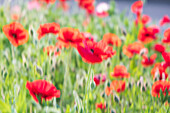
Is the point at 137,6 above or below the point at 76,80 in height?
above

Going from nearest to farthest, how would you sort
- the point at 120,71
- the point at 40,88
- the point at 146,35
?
the point at 40,88 → the point at 120,71 → the point at 146,35

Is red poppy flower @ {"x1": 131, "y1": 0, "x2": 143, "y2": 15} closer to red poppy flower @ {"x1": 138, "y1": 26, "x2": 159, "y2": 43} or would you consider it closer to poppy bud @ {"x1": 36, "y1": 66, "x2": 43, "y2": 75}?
red poppy flower @ {"x1": 138, "y1": 26, "x2": 159, "y2": 43}

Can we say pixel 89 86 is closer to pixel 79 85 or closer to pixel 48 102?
pixel 48 102

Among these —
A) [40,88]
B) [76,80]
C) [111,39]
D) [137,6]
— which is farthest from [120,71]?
[137,6]

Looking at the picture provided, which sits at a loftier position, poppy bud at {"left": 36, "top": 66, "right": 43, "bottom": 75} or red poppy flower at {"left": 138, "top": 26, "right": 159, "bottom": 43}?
red poppy flower at {"left": 138, "top": 26, "right": 159, "bottom": 43}

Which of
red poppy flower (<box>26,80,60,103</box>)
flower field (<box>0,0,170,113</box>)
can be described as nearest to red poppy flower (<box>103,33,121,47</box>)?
flower field (<box>0,0,170,113</box>)

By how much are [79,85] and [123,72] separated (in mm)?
179

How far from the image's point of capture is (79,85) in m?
0.92

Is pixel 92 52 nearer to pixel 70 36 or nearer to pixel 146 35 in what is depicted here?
pixel 70 36

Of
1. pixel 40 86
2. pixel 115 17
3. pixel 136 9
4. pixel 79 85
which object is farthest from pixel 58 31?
pixel 115 17

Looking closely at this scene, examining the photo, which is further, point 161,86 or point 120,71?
point 120,71

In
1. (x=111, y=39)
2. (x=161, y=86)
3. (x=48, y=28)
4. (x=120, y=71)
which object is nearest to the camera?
(x=161, y=86)

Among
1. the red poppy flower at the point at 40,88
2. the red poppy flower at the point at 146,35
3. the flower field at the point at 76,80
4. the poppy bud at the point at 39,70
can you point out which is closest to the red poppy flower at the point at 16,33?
the flower field at the point at 76,80

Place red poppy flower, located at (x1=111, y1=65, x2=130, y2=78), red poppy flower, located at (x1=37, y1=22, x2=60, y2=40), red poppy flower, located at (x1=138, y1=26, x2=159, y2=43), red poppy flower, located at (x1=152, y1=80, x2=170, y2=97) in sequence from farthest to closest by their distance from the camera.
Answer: red poppy flower, located at (x1=138, y1=26, x2=159, y2=43)
red poppy flower, located at (x1=111, y1=65, x2=130, y2=78)
red poppy flower, located at (x1=37, y1=22, x2=60, y2=40)
red poppy flower, located at (x1=152, y1=80, x2=170, y2=97)
